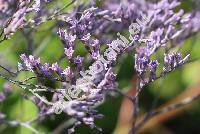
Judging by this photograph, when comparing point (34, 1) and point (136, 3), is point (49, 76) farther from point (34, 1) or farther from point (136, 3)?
point (136, 3)

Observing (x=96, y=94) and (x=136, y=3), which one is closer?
(x=96, y=94)

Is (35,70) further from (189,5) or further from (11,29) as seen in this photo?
(189,5)

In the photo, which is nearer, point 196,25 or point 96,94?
point 96,94

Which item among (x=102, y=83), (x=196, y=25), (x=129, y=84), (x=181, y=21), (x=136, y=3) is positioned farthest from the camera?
(x=129, y=84)

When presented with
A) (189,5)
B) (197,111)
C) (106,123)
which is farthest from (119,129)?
(189,5)

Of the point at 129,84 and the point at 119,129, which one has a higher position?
the point at 129,84

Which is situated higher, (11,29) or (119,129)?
(119,129)

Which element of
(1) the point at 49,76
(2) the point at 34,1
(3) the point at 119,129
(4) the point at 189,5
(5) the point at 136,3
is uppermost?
(4) the point at 189,5

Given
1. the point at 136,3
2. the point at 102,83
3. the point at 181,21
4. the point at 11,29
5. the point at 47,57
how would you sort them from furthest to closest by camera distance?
the point at 47,57 → the point at 136,3 → the point at 181,21 → the point at 102,83 → the point at 11,29


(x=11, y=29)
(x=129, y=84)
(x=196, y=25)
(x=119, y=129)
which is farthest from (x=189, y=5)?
(x=11, y=29)
